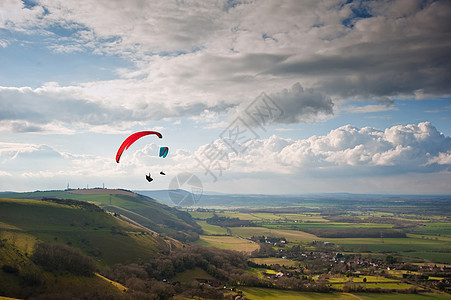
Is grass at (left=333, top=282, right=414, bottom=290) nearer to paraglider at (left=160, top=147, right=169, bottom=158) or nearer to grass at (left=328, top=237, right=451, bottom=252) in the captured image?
grass at (left=328, top=237, right=451, bottom=252)

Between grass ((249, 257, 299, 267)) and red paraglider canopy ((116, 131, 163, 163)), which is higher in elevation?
red paraglider canopy ((116, 131, 163, 163))

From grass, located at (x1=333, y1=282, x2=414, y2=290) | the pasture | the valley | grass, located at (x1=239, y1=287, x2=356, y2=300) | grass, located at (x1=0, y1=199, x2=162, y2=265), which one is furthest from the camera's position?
the pasture

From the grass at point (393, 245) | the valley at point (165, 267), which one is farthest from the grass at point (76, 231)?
the grass at point (393, 245)

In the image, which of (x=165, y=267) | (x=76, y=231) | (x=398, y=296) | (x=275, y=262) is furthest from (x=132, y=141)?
(x=275, y=262)

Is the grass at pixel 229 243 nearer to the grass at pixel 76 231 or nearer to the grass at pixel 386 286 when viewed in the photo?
the grass at pixel 76 231

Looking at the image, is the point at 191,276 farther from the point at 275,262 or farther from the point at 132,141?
the point at 132,141

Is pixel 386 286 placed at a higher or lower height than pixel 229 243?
higher

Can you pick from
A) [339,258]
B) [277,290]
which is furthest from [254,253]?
[277,290]

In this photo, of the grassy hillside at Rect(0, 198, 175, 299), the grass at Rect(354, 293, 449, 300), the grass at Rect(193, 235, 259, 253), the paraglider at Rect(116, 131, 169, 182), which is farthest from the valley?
the paraglider at Rect(116, 131, 169, 182)
